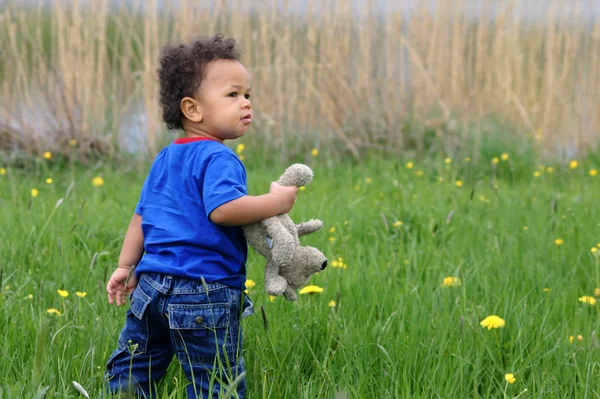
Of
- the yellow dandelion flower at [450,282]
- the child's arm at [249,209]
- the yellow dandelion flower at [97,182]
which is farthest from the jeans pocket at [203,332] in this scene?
the yellow dandelion flower at [97,182]

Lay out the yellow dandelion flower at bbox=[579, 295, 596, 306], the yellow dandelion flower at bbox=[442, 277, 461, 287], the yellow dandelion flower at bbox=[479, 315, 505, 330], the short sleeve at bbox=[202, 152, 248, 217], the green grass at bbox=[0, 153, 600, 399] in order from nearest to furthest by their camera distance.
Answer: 1. the short sleeve at bbox=[202, 152, 248, 217]
2. the green grass at bbox=[0, 153, 600, 399]
3. the yellow dandelion flower at bbox=[479, 315, 505, 330]
4. the yellow dandelion flower at bbox=[579, 295, 596, 306]
5. the yellow dandelion flower at bbox=[442, 277, 461, 287]

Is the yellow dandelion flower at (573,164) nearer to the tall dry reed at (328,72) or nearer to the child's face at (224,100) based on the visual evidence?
the tall dry reed at (328,72)

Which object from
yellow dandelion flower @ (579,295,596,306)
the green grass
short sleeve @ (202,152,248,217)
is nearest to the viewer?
short sleeve @ (202,152,248,217)

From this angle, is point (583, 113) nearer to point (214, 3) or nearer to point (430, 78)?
point (430, 78)

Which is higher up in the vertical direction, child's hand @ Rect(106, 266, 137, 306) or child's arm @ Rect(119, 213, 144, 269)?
child's arm @ Rect(119, 213, 144, 269)

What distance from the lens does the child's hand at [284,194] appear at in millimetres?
1876

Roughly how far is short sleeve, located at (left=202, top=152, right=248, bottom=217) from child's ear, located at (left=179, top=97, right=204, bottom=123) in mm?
155

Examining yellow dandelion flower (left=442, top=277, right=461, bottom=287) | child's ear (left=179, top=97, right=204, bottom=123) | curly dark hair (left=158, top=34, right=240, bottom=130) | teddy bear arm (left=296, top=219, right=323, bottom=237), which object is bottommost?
yellow dandelion flower (left=442, top=277, right=461, bottom=287)

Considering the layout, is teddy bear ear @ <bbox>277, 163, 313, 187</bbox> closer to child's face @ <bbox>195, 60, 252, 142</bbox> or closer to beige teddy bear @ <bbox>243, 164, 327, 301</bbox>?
beige teddy bear @ <bbox>243, 164, 327, 301</bbox>

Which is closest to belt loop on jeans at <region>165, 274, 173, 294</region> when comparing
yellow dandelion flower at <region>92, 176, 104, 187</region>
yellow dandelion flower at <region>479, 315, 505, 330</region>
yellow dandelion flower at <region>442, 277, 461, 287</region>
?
yellow dandelion flower at <region>479, 315, 505, 330</region>

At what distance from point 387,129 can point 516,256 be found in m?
2.76

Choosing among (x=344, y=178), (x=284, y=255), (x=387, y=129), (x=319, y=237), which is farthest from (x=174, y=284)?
(x=387, y=129)

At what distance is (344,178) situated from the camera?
5141 millimetres

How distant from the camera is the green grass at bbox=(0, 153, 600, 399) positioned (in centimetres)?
209
